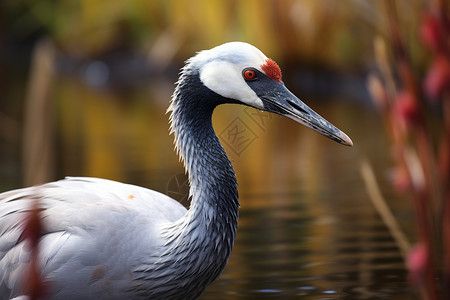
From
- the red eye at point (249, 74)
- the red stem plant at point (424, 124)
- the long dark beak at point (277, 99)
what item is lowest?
the red stem plant at point (424, 124)

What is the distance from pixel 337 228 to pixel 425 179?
4.64m

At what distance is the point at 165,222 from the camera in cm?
431

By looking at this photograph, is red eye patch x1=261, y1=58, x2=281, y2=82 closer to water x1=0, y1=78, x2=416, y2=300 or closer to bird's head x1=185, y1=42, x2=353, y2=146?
bird's head x1=185, y1=42, x2=353, y2=146

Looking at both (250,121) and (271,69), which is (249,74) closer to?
(271,69)

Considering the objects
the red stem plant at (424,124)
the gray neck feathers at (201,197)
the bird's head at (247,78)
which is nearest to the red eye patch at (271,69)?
the bird's head at (247,78)

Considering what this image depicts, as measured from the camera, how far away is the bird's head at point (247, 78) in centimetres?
420

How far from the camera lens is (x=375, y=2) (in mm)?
11758

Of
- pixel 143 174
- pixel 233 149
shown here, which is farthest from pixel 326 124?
pixel 143 174

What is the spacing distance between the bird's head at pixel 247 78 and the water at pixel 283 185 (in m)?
1.09

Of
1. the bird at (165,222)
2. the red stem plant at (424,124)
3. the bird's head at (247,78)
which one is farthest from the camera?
the bird's head at (247,78)

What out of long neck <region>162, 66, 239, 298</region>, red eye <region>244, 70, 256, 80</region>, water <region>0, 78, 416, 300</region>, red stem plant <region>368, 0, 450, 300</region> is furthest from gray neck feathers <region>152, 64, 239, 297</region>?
red stem plant <region>368, 0, 450, 300</region>

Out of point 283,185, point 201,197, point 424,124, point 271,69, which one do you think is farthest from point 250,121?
point 424,124

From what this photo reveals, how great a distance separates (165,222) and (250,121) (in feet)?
25.0

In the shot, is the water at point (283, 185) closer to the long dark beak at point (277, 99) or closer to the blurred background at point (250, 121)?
the blurred background at point (250, 121)
